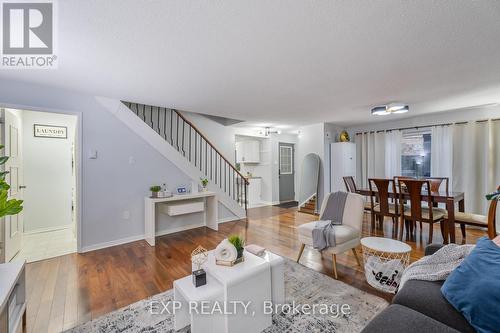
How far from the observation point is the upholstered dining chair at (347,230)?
249 centimetres

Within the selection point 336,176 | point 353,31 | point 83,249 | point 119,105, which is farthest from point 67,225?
point 336,176

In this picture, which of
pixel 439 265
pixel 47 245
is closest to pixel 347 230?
pixel 439 265

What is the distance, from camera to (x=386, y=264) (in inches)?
84.6

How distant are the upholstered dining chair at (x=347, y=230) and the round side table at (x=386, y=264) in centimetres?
27

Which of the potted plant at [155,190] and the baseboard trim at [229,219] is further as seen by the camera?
the baseboard trim at [229,219]

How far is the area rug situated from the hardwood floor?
0.14m

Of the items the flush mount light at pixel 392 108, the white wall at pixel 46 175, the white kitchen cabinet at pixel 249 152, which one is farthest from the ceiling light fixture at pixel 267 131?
the white wall at pixel 46 175

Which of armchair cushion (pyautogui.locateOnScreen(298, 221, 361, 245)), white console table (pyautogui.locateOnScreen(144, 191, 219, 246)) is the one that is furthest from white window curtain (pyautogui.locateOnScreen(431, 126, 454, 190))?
white console table (pyautogui.locateOnScreen(144, 191, 219, 246))

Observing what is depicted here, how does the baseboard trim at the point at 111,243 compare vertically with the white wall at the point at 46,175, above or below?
below

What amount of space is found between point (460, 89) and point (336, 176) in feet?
9.94

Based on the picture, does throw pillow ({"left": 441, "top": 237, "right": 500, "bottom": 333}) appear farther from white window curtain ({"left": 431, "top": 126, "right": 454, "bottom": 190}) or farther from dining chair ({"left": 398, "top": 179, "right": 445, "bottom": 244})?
white window curtain ({"left": 431, "top": 126, "right": 454, "bottom": 190})

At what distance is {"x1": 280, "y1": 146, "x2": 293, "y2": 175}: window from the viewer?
7168 millimetres

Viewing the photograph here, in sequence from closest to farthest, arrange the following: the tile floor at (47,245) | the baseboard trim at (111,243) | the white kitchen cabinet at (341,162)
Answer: the tile floor at (47,245), the baseboard trim at (111,243), the white kitchen cabinet at (341,162)

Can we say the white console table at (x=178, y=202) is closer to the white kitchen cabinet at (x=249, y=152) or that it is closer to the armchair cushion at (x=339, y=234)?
the armchair cushion at (x=339, y=234)
